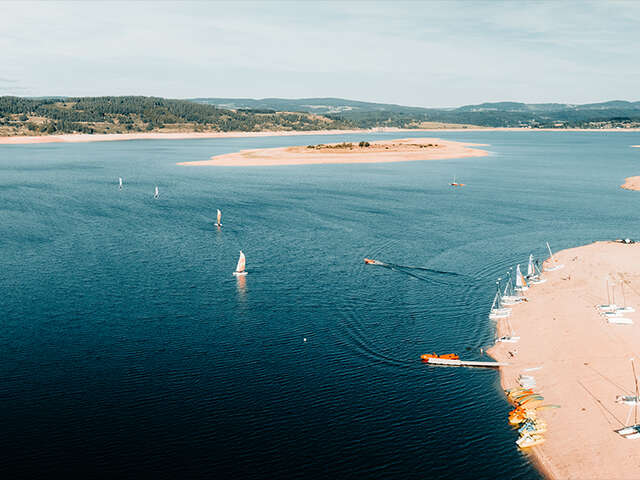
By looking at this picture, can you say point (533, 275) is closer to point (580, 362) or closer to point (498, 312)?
point (498, 312)

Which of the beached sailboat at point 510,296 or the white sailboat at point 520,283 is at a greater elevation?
the white sailboat at point 520,283

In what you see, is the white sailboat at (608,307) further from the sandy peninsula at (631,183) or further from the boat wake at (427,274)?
the sandy peninsula at (631,183)

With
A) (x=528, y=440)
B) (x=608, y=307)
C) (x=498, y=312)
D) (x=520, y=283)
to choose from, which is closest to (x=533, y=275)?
(x=520, y=283)

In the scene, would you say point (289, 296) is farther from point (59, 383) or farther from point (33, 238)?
point (33, 238)

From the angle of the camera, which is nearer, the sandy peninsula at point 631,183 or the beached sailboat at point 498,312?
the beached sailboat at point 498,312

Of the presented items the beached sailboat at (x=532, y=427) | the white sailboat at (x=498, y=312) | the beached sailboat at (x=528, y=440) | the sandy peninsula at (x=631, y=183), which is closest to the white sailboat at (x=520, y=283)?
the white sailboat at (x=498, y=312)
